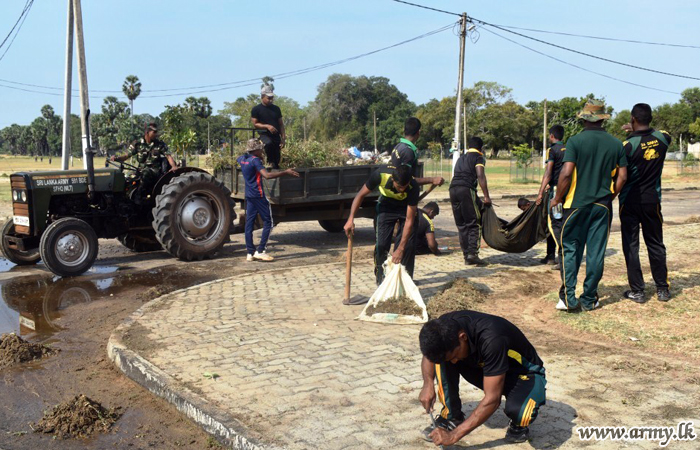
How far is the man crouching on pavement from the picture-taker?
3439 mm

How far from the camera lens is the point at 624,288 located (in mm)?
7402

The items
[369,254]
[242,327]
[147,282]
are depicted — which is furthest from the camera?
[369,254]

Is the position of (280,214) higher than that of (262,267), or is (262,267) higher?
(280,214)

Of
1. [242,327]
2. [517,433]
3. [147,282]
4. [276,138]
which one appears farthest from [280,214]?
[517,433]

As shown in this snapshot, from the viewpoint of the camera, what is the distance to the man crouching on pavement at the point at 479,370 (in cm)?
344

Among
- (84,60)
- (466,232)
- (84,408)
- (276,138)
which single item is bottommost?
(84,408)

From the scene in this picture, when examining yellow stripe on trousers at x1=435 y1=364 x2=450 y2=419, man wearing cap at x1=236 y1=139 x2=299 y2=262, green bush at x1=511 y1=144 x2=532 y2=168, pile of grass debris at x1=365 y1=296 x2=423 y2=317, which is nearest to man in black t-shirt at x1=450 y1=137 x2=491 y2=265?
man wearing cap at x1=236 y1=139 x2=299 y2=262

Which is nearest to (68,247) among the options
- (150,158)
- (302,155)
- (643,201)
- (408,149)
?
(150,158)

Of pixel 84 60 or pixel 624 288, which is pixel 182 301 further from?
pixel 84 60

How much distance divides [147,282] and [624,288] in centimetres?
611

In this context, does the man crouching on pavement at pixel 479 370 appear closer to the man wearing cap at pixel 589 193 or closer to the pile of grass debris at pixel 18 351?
the man wearing cap at pixel 589 193

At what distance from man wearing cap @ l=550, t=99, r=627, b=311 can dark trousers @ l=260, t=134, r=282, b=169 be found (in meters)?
5.69

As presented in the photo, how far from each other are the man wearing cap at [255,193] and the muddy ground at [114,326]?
34 cm

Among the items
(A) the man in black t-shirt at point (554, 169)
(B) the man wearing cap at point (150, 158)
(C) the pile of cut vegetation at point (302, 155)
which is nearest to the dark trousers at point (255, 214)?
(C) the pile of cut vegetation at point (302, 155)
